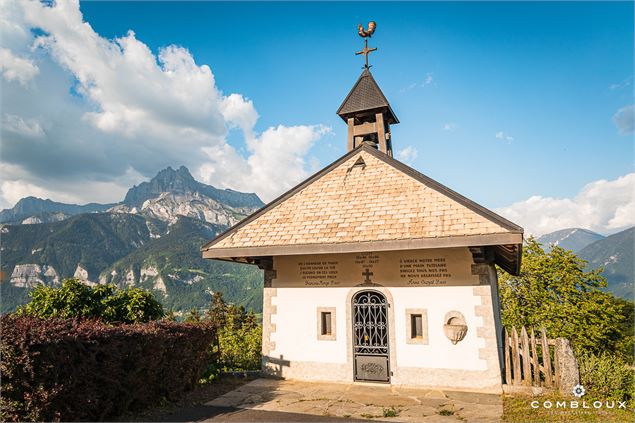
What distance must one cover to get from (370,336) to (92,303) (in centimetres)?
778

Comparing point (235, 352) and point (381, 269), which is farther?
point (235, 352)

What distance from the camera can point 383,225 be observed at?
1020 centimetres

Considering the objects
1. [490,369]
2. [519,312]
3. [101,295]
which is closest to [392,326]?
[490,369]

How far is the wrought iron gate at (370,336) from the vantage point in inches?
412

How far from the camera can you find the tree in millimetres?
25906

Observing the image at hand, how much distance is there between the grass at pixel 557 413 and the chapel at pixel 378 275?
3.57 ft

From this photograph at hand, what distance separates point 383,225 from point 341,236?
3.60 ft

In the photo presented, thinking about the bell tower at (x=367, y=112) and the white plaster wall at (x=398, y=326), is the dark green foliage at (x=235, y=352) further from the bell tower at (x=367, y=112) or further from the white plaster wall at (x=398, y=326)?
the bell tower at (x=367, y=112)

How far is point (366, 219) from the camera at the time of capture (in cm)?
1061

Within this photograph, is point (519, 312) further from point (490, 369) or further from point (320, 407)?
point (320, 407)

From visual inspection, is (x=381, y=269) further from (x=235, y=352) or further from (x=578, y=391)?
(x=235, y=352)

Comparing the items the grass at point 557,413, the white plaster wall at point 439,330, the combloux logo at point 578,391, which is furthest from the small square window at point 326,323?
the combloux logo at point 578,391

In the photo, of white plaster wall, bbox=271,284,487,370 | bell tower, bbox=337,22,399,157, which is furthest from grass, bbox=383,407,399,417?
bell tower, bbox=337,22,399,157

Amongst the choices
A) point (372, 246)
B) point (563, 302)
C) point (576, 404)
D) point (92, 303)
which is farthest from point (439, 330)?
point (563, 302)
